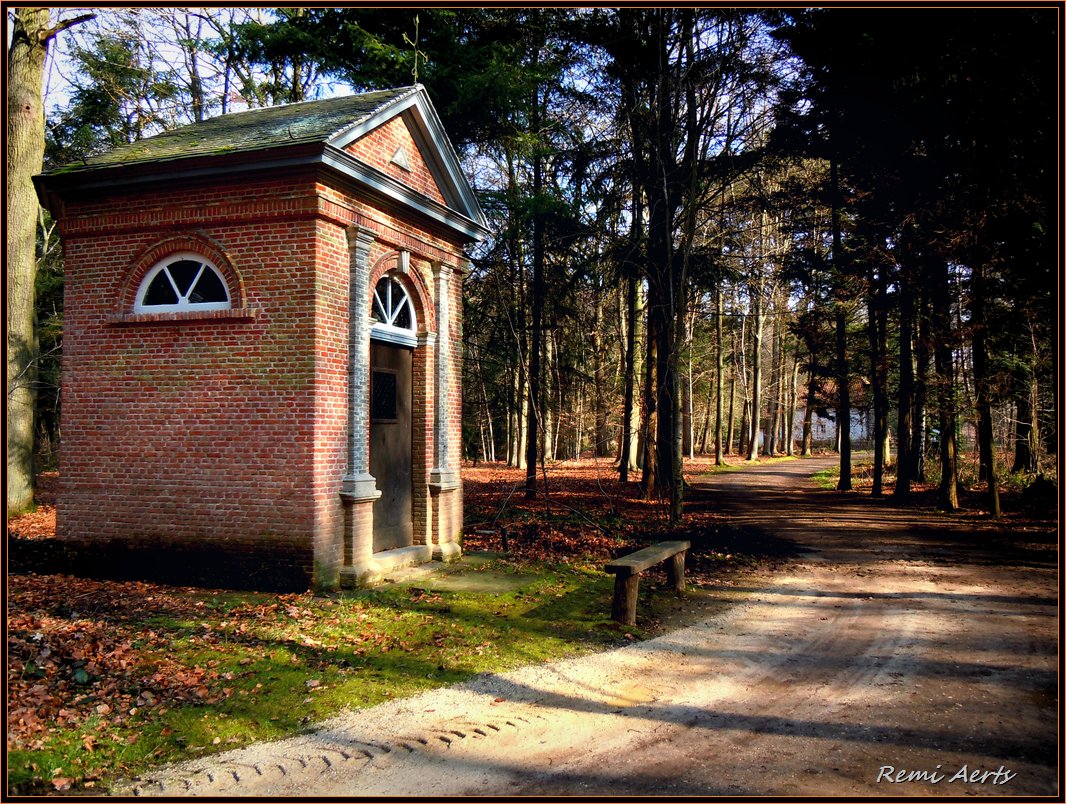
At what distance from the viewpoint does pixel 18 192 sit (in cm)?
1370

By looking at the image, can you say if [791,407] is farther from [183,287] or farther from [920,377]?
[183,287]

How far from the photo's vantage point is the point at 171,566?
9.47 m

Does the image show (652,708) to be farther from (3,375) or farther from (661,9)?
(661,9)

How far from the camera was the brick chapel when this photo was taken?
29.8ft

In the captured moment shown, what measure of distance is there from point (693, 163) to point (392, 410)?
703 cm

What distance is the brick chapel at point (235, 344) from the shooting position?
9.08 metres

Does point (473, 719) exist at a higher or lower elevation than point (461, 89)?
lower

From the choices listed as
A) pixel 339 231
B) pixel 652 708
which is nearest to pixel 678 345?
pixel 339 231

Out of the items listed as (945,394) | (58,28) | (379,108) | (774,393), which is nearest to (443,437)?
(379,108)

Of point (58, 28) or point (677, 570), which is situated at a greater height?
point (58, 28)

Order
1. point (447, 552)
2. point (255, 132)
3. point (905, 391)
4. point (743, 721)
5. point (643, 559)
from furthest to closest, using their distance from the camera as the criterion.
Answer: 1. point (905, 391)
2. point (447, 552)
3. point (255, 132)
4. point (643, 559)
5. point (743, 721)

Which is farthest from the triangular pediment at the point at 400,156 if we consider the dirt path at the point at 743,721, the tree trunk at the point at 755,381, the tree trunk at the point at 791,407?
the tree trunk at the point at 791,407

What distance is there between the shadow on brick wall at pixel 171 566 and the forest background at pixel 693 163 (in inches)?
196

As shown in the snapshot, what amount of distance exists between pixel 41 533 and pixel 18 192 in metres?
6.65
